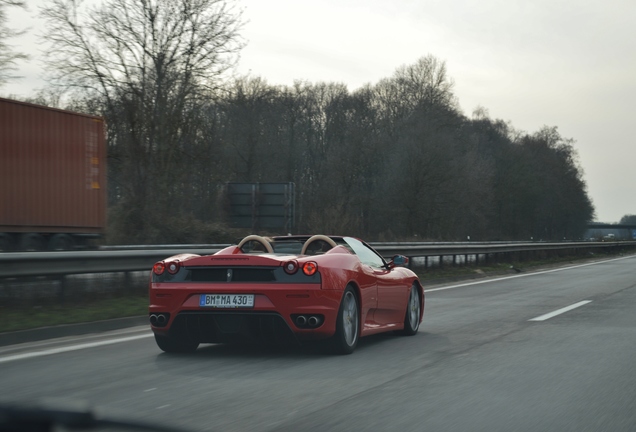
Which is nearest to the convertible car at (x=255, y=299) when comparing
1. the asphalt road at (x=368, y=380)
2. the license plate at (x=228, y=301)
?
the license plate at (x=228, y=301)

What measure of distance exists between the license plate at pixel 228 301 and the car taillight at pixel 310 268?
528mm

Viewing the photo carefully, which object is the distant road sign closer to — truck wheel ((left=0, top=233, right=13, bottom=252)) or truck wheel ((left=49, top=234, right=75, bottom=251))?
truck wheel ((left=49, top=234, right=75, bottom=251))

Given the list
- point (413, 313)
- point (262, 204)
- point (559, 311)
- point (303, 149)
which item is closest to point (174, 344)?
point (413, 313)

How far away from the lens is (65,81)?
30.1 m

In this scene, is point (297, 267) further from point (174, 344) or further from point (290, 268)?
point (174, 344)

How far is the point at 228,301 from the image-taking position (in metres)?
7.73

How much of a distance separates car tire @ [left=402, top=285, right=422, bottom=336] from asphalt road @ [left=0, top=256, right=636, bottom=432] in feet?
0.48

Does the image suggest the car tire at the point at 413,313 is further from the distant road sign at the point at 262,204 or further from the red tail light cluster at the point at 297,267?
the distant road sign at the point at 262,204

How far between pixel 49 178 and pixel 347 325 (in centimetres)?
1688

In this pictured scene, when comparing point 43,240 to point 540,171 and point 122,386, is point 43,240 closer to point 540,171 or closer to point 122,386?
point 122,386

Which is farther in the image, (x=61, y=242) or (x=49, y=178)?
(x=61, y=242)

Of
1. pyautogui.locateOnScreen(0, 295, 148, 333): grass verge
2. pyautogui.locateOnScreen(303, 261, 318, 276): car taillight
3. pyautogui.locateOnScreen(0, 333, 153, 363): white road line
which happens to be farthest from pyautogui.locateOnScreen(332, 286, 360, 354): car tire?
pyautogui.locateOnScreen(0, 295, 148, 333): grass verge

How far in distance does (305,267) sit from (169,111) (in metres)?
24.8

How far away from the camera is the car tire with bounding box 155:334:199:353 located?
823 cm
